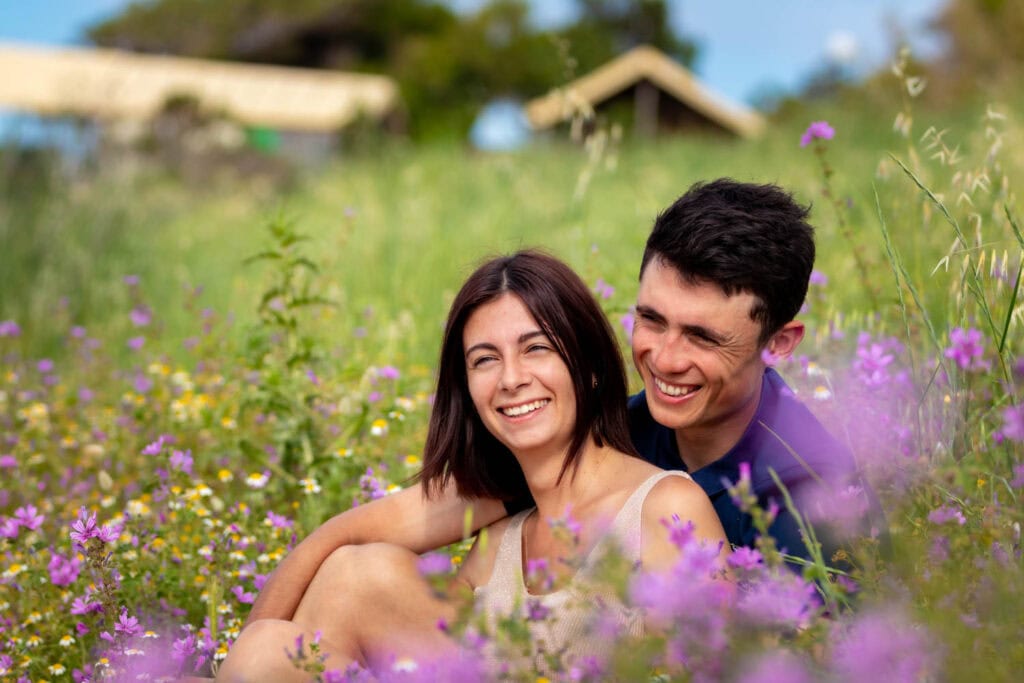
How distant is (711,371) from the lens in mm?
2363

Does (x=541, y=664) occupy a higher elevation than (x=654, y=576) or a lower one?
lower

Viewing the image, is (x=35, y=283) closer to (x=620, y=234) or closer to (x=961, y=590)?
(x=620, y=234)

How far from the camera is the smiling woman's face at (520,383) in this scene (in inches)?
94.1

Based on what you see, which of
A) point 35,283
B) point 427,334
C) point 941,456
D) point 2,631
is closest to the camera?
point 941,456

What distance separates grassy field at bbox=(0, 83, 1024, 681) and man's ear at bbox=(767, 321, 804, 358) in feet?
0.56

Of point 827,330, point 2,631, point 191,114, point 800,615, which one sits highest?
point 191,114

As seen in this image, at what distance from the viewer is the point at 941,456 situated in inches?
83.4

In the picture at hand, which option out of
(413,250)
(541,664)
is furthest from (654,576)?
(413,250)

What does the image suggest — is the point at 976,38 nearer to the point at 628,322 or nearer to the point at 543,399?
the point at 628,322

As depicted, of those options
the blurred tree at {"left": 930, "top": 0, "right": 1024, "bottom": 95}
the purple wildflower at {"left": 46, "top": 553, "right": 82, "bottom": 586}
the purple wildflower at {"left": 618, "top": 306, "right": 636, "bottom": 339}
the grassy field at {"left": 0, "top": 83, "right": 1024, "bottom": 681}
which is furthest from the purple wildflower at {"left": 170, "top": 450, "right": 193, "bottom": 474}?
the blurred tree at {"left": 930, "top": 0, "right": 1024, "bottom": 95}

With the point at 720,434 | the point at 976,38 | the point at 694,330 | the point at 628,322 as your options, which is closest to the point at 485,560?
the point at 720,434

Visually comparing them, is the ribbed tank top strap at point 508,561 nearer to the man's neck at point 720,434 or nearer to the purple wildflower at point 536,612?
the man's neck at point 720,434

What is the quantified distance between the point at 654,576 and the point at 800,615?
0.73 ft

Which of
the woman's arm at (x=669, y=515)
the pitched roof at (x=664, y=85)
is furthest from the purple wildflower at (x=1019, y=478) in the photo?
the pitched roof at (x=664, y=85)
